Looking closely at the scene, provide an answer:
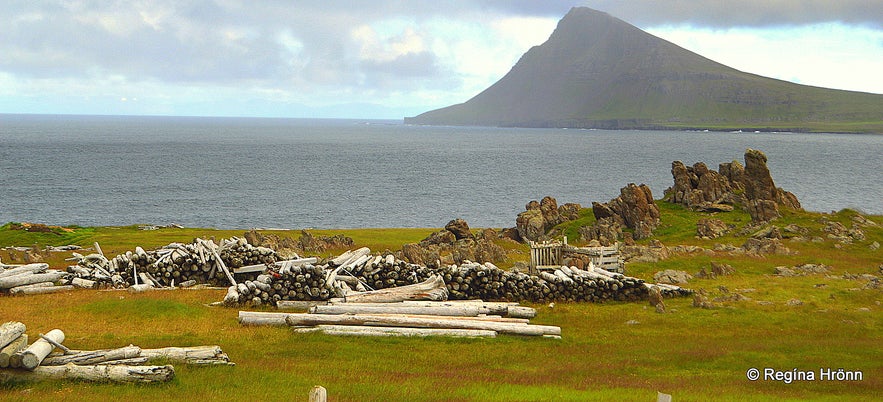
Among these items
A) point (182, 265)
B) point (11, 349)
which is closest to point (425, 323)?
point (11, 349)

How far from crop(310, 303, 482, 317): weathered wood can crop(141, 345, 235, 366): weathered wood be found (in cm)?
831

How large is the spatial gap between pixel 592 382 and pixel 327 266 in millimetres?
18448

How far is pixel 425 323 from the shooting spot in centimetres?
2600

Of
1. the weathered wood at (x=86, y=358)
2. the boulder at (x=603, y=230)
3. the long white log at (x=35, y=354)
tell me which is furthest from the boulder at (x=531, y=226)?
the long white log at (x=35, y=354)

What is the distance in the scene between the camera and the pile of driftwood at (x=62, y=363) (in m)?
16.4

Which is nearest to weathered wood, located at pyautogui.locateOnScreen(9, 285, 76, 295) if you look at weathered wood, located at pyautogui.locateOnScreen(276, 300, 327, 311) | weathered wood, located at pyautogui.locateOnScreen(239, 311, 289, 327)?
weathered wood, located at pyautogui.locateOnScreen(276, 300, 327, 311)

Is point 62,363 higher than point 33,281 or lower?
higher

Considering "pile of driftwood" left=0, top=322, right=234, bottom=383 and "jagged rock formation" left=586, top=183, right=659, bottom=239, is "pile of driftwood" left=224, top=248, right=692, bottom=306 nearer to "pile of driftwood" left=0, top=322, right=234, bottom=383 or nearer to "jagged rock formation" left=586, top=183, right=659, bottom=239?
"pile of driftwood" left=0, top=322, right=234, bottom=383

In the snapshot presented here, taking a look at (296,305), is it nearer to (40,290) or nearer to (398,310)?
(398,310)

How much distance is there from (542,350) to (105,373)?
13518 mm

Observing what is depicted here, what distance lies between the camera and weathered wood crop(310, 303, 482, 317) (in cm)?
2761

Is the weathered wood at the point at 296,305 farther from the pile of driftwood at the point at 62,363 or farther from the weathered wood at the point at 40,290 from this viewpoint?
the weathered wood at the point at 40,290

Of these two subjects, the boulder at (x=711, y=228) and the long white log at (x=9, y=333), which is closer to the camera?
the long white log at (x=9, y=333)

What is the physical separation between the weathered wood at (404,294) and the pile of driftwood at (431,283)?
0.17 metres
